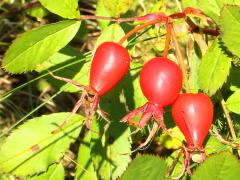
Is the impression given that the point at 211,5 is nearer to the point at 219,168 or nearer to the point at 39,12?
the point at 219,168

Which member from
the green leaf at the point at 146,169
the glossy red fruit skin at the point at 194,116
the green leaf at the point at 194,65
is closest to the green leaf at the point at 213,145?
the green leaf at the point at 194,65

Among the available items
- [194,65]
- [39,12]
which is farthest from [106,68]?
[39,12]

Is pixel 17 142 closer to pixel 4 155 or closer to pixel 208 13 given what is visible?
pixel 4 155

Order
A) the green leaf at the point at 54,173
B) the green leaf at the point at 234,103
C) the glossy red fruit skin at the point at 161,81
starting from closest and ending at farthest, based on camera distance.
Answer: the glossy red fruit skin at the point at 161,81
the green leaf at the point at 234,103
the green leaf at the point at 54,173

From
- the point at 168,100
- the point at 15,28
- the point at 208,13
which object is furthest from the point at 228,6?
the point at 15,28

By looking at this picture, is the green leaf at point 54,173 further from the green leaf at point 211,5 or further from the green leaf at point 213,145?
the green leaf at point 211,5

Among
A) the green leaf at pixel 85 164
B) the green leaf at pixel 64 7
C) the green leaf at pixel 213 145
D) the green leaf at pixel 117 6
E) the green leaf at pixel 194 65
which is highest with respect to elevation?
the green leaf at pixel 64 7

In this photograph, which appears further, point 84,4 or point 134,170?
point 84,4
